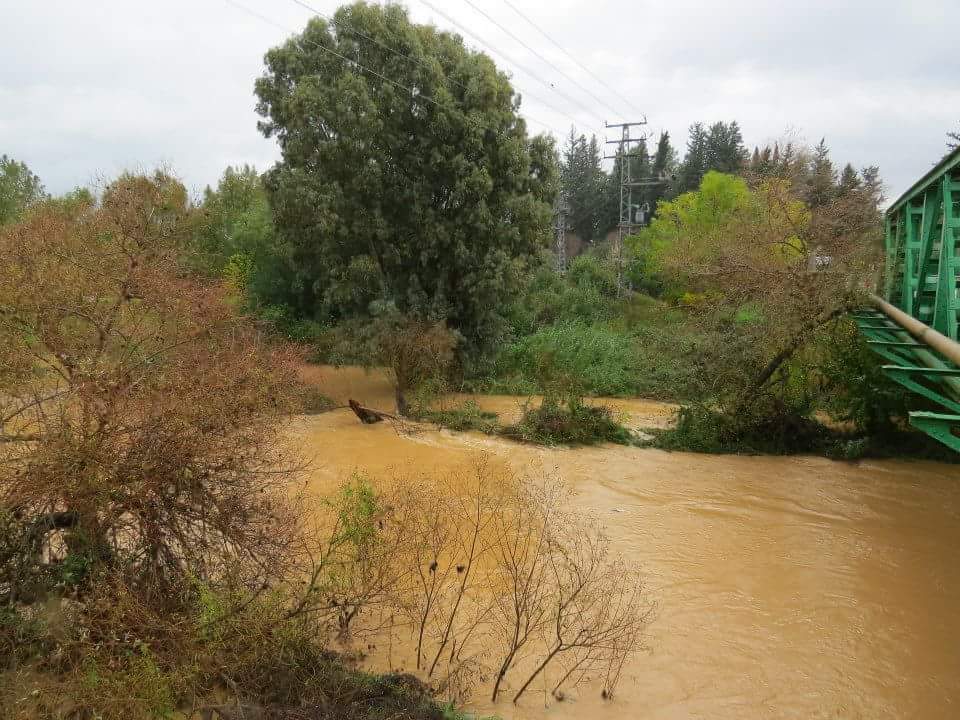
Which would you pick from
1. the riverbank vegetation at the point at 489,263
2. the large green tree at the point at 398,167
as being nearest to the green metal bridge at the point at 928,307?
the riverbank vegetation at the point at 489,263

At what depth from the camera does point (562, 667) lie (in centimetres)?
716

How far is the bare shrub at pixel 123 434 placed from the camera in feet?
20.0

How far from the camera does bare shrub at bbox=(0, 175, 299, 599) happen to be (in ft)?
20.0

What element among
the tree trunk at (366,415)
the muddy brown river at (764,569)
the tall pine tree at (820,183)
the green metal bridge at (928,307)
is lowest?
the muddy brown river at (764,569)

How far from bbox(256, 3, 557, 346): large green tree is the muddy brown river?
19.3 ft

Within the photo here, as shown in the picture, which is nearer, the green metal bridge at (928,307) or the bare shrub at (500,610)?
the bare shrub at (500,610)

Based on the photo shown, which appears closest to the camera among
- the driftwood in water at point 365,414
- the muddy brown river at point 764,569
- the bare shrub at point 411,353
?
the muddy brown river at point 764,569

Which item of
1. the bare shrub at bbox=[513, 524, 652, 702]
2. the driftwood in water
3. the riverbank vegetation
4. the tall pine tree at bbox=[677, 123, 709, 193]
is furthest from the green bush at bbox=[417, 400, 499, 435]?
the tall pine tree at bbox=[677, 123, 709, 193]

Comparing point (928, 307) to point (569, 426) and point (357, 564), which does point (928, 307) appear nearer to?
point (569, 426)

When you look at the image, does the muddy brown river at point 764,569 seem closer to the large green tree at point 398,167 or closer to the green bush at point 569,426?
the green bush at point 569,426

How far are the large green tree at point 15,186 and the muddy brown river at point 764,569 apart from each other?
24506mm

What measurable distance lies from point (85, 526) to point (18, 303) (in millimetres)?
2537

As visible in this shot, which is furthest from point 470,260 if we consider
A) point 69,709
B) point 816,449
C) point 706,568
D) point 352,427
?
point 69,709

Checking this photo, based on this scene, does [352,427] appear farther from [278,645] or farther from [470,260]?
[278,645]
